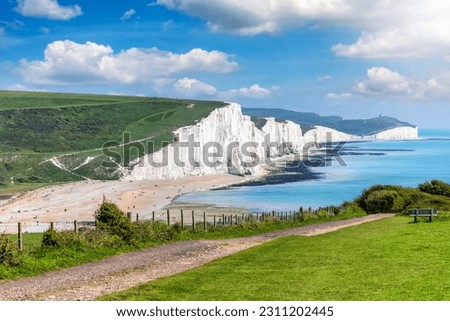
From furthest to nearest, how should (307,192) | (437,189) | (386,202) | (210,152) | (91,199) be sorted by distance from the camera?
(210,152) < (307,192) < (91,199) < (437,189) < (386,202)

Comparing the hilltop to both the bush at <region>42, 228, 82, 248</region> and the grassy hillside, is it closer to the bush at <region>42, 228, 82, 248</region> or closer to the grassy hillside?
the grassy hillside

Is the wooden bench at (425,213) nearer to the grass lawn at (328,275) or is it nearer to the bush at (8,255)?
the grass lawn at (328,275)

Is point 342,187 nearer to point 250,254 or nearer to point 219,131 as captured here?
point 219,131

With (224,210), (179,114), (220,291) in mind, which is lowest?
(224,210)

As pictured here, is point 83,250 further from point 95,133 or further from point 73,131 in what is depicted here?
point 73,131

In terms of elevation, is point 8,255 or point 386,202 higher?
point 8,255

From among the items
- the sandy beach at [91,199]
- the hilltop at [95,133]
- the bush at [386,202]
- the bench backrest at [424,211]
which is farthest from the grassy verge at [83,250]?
the hilltop at [95,133]

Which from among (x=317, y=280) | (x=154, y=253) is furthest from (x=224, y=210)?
(x=317, y=280)

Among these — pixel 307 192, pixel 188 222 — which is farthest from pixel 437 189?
pixel 307 192
